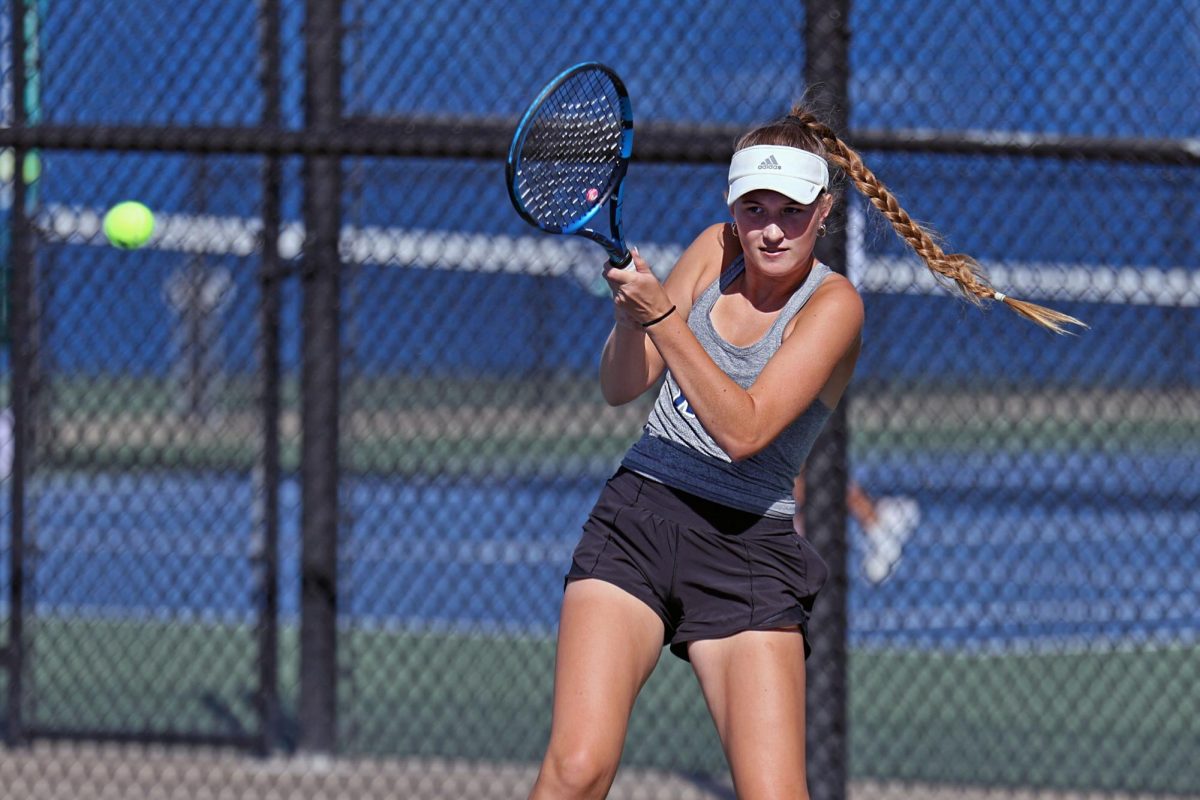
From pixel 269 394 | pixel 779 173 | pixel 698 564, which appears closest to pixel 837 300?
pixel 779 173

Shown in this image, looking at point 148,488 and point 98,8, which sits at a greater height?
point 98,8

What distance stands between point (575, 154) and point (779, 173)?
416mm

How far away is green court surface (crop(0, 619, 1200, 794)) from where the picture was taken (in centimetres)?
507

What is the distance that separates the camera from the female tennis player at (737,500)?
8.63 feet

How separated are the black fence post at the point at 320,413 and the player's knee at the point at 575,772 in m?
2.00

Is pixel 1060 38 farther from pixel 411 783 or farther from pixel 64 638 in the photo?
pixel 64 638

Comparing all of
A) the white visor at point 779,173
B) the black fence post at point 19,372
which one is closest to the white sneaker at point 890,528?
the black fence post at point 19,372

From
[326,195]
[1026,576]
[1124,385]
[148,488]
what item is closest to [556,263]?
[326,195]

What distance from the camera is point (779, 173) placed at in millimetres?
2645

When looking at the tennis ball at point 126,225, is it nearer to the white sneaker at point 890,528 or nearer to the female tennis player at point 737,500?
the female tennis player at point 737,500

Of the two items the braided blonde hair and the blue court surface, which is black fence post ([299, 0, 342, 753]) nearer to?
the blue court surface

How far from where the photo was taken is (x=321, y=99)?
4.19m

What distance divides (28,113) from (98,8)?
38cm

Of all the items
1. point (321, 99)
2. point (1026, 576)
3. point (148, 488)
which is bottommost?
point (1026, 576)
